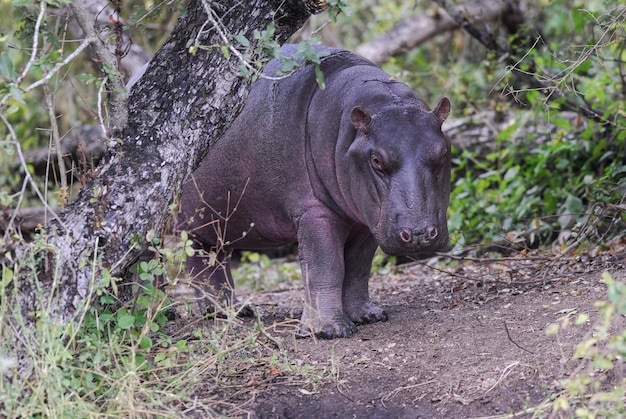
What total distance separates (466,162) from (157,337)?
447cm

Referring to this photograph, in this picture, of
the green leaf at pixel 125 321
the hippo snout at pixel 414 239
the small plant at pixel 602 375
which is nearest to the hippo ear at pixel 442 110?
the hippo snout at pixel 414 239

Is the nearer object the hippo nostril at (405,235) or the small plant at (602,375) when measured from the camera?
the small plant at (602,375)

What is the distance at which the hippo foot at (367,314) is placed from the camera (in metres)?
5.61

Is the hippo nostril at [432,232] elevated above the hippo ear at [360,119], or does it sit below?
below

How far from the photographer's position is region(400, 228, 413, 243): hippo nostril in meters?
4.74

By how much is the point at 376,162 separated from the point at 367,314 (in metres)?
1.14

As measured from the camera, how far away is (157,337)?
4742 millimetres

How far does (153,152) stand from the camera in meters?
4.55

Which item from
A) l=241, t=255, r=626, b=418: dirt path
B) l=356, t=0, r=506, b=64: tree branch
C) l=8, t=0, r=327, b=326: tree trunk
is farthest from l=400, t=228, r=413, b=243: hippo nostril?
l=356, t=0, r=506, b=64: tree branch

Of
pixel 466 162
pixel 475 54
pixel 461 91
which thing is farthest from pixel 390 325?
pixel 475 54

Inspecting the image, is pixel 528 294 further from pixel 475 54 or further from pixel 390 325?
pixel 475 54

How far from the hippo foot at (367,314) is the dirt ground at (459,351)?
0.07 metres

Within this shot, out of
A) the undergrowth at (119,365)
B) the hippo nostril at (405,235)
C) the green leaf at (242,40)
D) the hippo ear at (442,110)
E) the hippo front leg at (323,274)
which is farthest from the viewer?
the hippo front leg at (323,274)

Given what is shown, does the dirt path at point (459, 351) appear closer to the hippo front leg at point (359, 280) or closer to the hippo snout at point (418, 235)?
the hippo front leg at point (359, 280)
